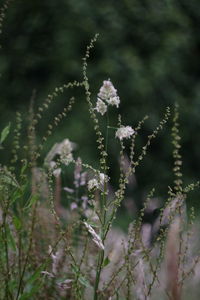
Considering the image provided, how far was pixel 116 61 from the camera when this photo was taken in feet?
26.6

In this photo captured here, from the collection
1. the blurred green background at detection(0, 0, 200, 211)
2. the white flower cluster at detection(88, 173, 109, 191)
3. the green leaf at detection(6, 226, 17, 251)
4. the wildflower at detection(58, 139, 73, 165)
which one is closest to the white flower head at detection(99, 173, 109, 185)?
the white flower cluster at detection(88, 173, 109, 191)

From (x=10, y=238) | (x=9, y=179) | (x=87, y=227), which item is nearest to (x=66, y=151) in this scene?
(x=9, y=179)

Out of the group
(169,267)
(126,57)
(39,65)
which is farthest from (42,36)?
(169,267)

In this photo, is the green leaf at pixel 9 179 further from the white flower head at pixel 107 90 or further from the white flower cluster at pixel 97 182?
the white flower head at pixel 107 90

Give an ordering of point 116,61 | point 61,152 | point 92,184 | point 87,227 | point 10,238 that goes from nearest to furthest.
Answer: point 87,227 → point 92,184 → point 10,238 → point 61,152 → point 116,61

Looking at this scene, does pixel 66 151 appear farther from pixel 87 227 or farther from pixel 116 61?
pixel 116 61

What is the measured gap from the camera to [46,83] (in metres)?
8.34

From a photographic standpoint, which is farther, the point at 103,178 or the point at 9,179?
the point at 9,179

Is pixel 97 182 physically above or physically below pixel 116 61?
below

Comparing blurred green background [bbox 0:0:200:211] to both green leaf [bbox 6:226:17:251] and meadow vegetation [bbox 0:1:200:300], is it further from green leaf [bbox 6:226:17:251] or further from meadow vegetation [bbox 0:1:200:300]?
green leaf [bbox 6:226:17:251]

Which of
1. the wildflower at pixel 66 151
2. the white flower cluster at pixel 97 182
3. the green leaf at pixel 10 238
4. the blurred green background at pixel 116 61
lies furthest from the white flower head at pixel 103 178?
the blurred green background at pixel 116 61

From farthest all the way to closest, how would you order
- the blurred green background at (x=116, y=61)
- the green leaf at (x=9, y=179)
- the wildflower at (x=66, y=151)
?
A: the blurred green background at (x=116, y=61) < the wildflower at (x=66, y=151) < the green leaf at (x=9, y=179)

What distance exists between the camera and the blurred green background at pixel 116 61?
8.05 meters

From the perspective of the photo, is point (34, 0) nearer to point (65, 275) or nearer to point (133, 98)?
point (133, 98)
